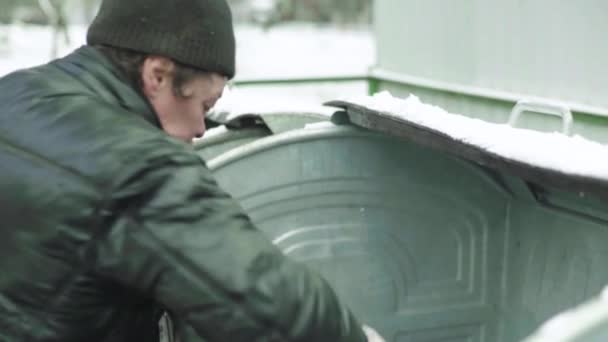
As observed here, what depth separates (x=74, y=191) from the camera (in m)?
1.39

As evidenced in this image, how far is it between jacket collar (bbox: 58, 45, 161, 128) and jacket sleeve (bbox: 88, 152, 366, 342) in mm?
214

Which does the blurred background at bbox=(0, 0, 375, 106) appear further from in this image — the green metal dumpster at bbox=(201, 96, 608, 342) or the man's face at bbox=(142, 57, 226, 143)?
the man's face at bbox=(142, 57, 226, 143)

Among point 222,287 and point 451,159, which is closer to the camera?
point 222,287

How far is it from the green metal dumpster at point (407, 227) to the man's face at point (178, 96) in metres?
0.63

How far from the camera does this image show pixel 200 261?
53.0 inches

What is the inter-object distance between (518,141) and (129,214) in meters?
0.85

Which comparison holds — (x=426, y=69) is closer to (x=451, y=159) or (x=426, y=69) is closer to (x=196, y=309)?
(x=451, y=159)

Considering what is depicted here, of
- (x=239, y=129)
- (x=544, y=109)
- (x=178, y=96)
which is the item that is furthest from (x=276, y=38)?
(x=178, y=96)

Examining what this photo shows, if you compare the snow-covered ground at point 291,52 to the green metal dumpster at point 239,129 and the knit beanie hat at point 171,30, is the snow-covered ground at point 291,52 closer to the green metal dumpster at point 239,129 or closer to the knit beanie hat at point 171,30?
the green metal dumpster at point 239,129

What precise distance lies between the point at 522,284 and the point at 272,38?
19845 millimetres

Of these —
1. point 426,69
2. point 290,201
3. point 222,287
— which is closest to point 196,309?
point 222,287

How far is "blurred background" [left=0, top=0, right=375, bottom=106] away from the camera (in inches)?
Result: 464

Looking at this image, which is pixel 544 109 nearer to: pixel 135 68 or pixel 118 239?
pixel 135 68

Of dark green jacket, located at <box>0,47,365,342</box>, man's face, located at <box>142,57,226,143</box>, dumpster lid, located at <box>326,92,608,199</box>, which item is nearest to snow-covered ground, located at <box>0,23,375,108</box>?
dumpster lid, located at <box>326,92,608,199</box>
